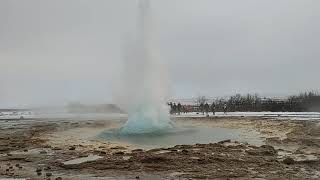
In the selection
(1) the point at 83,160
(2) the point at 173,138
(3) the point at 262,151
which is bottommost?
(1) the point at 83,160

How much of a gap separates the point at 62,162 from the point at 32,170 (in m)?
2.37

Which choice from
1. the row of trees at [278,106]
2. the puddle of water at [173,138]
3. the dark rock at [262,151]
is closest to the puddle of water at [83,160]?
the puddle of water at [173,138]

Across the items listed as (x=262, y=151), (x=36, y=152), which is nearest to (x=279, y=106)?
(x=262, y=151)

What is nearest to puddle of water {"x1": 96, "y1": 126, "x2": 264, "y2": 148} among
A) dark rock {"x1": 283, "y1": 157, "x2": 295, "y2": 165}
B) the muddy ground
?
the muddy ground

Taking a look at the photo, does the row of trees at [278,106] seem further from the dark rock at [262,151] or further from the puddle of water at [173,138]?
the dark rock at [262,151]

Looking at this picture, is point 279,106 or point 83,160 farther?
point 279,106

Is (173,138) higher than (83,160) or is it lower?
higher

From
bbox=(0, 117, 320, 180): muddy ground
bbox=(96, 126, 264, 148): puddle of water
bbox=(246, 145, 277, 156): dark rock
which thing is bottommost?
bbox=(0, 117, 320, 180): muddy ground

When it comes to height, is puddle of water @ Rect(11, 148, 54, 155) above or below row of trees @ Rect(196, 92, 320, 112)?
below

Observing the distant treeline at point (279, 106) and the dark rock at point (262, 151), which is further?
the distant treeline at point (279, 106)

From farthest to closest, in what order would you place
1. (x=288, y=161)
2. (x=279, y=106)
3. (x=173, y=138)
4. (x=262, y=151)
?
(x=279, y=106) < (x=173, y=138) < (x=262, y=151) < (x=288, y=161)

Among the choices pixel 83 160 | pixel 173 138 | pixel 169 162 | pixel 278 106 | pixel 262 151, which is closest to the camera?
pixel 169 162

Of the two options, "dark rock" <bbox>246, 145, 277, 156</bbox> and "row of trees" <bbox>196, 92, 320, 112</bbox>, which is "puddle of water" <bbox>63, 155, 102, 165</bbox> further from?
"row of trees" <bbox>196, 92, 320, 112</bbox>

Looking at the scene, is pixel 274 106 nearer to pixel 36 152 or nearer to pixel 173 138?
pixel 173 138
